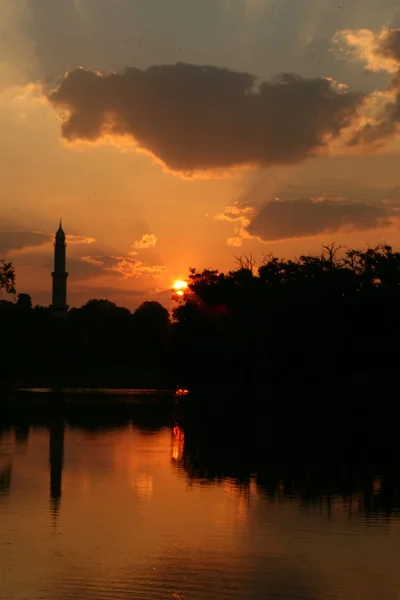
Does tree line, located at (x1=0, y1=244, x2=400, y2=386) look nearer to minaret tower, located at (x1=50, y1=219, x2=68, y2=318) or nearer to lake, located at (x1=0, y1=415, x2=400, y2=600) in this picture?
lake, located at (x1=0, y1=415, x2=400, y2=600)

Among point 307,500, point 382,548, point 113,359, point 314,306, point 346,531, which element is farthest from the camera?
point 113,359

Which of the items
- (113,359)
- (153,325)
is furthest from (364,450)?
(153,325)

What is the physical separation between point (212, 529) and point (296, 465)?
717 centimetres

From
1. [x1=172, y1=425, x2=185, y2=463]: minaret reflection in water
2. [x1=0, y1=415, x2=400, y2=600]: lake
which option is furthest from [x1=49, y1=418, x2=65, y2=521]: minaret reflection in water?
[x1=172, y1=425, x2=185, y2=463]: minaret reflection in water

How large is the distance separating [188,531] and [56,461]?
7.96m

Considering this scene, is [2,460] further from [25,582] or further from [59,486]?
[25,582]

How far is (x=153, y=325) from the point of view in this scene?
129 m

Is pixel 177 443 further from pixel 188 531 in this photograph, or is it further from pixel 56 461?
pixel 188 531

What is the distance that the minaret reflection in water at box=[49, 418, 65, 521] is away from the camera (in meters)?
14.0

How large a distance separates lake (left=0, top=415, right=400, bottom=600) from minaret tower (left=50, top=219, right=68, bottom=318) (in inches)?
6022

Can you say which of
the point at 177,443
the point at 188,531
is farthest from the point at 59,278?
the point at 188,531

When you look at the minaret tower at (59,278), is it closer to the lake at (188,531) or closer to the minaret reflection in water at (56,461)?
the minaret reflection in water at (56,461)

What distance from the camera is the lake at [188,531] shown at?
915cm

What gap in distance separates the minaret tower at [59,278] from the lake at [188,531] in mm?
152956
